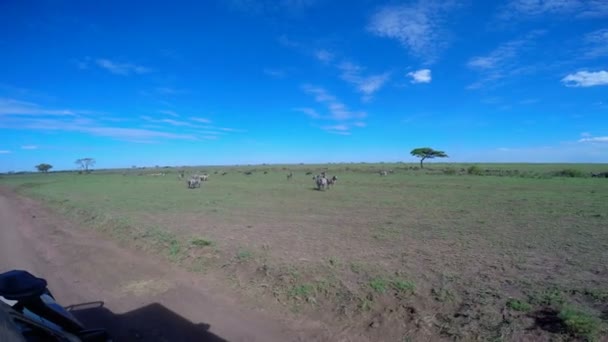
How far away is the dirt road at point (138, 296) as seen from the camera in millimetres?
4383

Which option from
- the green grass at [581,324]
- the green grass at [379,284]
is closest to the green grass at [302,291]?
the green grass at [379,284]

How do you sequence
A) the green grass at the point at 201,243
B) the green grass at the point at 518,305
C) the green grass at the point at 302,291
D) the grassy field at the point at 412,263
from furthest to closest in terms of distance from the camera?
the green grass at the point at 201,243, the green grass at the point at 302,291, the green grass at the point at 518,305, the grassy field at the point at 412,263

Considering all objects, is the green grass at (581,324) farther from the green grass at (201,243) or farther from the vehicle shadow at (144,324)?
the green grass at (201,243)

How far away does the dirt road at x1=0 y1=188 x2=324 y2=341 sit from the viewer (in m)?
4.38

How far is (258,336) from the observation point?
4.31 metres

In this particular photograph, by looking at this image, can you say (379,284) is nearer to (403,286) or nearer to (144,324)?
(403,286)

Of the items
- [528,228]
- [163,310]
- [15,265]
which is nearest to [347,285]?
[163,310]

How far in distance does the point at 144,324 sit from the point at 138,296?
1.10m

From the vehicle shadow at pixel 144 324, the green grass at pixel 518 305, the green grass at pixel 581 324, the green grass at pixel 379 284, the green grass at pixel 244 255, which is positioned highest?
the green grass at pixel 581 324

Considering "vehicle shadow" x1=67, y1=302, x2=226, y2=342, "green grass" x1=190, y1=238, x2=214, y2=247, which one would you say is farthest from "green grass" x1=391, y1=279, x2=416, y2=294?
"green grass" x1=190, y1=238, x2=214, y2=247

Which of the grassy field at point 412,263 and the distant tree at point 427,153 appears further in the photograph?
the distant tree at point 427,153

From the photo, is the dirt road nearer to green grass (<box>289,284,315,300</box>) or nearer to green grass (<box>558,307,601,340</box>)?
green grass (<box>289,284,315,300</box>)

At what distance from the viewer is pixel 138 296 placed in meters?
5.46

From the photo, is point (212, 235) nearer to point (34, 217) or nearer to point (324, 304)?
point (324, 304)
